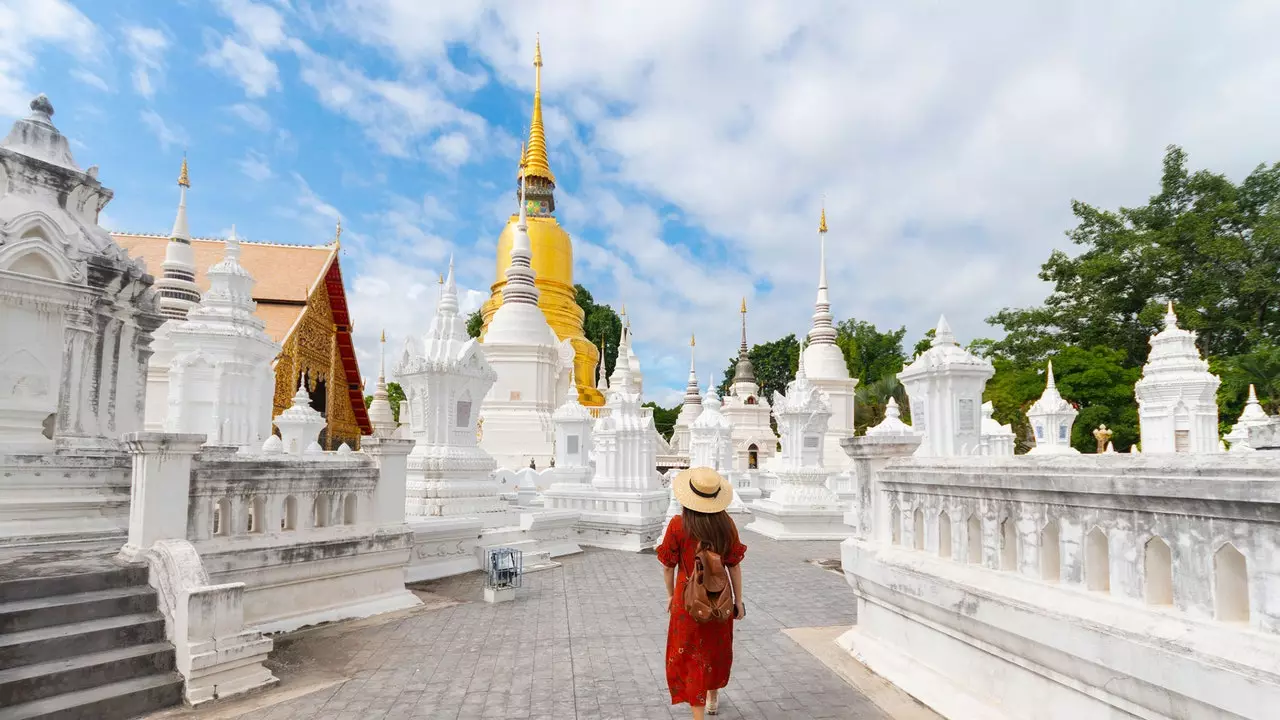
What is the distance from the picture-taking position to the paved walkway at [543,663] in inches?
182

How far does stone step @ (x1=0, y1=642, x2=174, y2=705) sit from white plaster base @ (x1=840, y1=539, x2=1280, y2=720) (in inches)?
203

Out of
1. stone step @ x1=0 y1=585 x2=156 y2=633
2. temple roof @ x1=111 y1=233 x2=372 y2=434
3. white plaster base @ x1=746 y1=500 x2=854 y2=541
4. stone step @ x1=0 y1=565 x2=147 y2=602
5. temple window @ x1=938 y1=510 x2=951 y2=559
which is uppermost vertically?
temple roof @ x1=111 y1=233 x2=372 y2=434

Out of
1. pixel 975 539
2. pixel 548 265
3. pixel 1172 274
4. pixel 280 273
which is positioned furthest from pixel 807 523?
pixel 1172 274

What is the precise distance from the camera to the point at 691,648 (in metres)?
4.17

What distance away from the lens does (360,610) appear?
23.5ft

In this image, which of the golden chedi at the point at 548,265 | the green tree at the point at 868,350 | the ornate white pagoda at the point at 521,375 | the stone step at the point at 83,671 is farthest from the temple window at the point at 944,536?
the green tree at the point at 868,350

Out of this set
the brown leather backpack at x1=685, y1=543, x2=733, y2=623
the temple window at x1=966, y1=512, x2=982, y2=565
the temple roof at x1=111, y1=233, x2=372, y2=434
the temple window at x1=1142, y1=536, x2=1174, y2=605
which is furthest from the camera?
the temple roof at x1=111, y1=233, x2=372, y2=434

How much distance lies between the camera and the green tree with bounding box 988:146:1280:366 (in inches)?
1281

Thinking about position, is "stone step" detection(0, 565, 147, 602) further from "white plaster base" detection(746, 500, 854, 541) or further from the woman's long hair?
"white plaster base" detection(746, 500, 854, 541)

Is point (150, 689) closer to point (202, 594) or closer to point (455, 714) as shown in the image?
point (202, 594)

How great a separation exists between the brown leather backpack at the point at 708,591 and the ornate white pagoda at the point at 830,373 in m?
26.2

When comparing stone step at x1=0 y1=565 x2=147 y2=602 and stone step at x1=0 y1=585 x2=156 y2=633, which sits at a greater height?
stone step at x1=0 y1=565 x2=147 y2=602

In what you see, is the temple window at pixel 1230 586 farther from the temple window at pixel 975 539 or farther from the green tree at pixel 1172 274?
the green tree at pixel 1172 274

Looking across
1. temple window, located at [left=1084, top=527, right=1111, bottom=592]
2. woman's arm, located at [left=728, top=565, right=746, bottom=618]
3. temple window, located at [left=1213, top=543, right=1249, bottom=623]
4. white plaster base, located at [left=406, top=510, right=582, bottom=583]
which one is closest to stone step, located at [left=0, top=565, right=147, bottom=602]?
white plaster base, located at [left=406, top=510, right=582, bottom=583]
